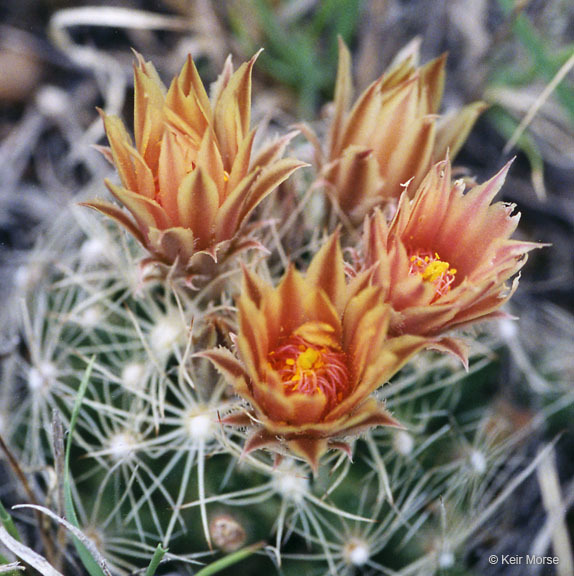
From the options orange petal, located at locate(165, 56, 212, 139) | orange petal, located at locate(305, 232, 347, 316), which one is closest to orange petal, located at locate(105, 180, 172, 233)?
orange petal, located at locate(165, 56, 212, 139)

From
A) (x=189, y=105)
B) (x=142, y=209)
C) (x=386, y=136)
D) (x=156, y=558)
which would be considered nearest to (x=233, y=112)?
(x=189, y=105)

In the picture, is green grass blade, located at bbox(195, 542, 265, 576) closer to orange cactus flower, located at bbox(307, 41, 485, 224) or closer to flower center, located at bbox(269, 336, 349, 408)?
flower center, located at bbox(269, 336, 349, 408)

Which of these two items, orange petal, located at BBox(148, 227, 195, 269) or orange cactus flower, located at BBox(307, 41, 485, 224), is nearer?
orange petal, located at BBox(148, 227, 195, 269)

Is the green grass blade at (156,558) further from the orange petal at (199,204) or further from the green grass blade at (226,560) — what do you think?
the orange petal at (199,204)

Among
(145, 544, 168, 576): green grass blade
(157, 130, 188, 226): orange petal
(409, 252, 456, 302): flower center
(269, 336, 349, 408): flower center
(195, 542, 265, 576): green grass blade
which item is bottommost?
(195, 542, 265, 576): green grass blade

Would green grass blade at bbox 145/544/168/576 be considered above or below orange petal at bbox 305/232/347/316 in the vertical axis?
below

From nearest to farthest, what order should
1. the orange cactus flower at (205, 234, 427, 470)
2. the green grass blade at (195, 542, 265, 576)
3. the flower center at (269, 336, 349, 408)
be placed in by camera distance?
the orange cactus flower at (205, 234, 427, 470) → the flower center at (269, 336, 349, 408) → the green grass blade at (195, 542, 265, 576)
